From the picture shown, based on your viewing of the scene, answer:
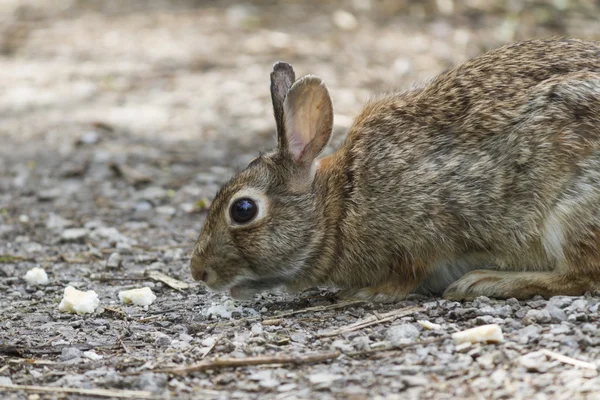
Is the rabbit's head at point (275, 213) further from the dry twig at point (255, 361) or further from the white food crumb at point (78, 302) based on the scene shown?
the dry twig at point (255, 361)

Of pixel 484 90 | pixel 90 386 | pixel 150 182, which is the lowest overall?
pixel 90 386

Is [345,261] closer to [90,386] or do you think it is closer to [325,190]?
[325,190]

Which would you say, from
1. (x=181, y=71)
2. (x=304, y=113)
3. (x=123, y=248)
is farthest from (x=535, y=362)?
(x=181, y=71)

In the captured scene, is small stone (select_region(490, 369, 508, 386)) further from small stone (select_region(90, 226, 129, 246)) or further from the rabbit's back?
small stone (select_region(90, 226, 129, 246))

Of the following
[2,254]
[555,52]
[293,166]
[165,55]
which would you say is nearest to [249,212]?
[293,166]

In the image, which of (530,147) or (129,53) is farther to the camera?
(129,53)
